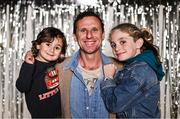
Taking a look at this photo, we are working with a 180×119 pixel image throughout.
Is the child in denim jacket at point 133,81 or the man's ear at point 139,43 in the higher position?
the man's ear at point 139,43

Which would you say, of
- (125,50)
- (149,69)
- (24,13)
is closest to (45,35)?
(24,13)

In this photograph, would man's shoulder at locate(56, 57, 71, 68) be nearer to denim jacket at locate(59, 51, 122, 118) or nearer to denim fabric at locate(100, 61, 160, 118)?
denim jacket at locate(59, 51, 122, 118)

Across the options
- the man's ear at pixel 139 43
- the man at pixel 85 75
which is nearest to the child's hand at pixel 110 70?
the man at pixel 85 75

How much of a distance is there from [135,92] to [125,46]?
22cm

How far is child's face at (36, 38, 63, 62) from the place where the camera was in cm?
139

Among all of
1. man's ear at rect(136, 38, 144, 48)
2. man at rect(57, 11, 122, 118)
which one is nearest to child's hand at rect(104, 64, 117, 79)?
man at rect(57, 11, 122, 118)

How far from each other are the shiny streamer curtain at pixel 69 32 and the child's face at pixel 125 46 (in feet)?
0.96

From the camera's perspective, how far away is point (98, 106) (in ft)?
4.48

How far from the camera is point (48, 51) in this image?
140 cm

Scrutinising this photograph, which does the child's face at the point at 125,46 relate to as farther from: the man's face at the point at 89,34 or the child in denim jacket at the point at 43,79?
the child in denim jacket at the point at 43,79

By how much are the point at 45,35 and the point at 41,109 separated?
1.15ft

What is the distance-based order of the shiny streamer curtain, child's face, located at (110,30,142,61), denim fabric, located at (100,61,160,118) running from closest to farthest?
denim fabric, located at (100,61,160,118) < child's face, located at (110,30,142,61) < the shiny streamer curtain

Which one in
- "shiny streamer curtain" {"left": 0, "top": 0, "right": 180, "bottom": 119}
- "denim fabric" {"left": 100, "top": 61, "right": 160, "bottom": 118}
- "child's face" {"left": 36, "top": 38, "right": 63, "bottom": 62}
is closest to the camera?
"denim fabric" {"left": 100, "top": 61, "right": 160, "bottom": 118}

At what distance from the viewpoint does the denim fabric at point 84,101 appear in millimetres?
1363
